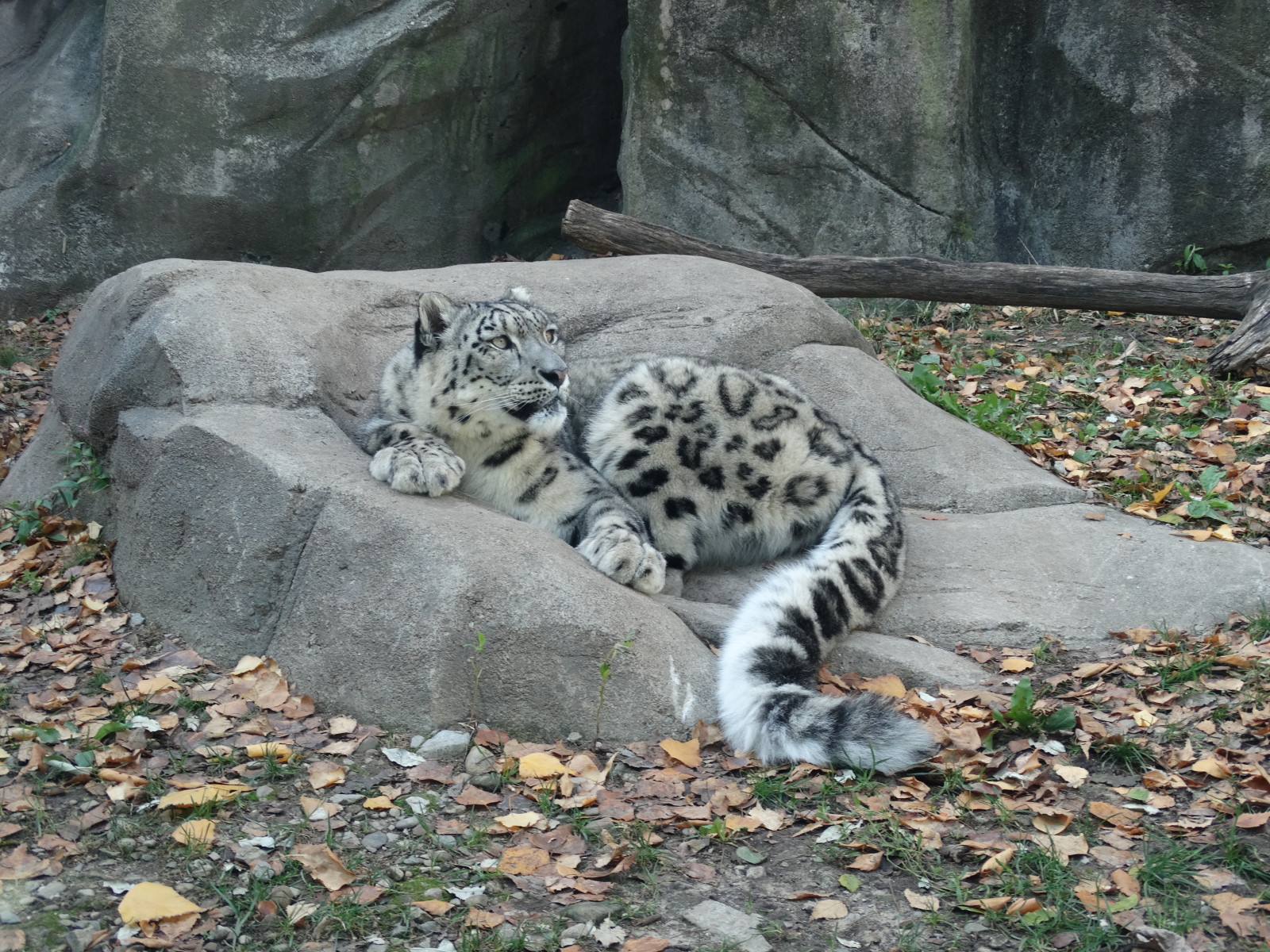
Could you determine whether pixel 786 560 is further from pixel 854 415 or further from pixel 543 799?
pixel 543 799

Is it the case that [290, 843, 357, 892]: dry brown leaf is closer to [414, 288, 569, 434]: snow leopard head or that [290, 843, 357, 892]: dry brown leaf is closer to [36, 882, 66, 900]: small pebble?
[36, 882, 66, 900]: small pebble

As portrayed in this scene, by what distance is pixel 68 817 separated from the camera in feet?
10.8

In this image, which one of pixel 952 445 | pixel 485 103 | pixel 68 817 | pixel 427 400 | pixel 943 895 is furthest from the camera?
pixel 485 103

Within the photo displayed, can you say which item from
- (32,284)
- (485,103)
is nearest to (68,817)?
(32,284)

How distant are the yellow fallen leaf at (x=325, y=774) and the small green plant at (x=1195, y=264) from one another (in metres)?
7.28

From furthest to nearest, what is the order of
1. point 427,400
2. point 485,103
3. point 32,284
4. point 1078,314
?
1. point 485,103
2. point 32,284
3. point 1078,314
4. point 427,400

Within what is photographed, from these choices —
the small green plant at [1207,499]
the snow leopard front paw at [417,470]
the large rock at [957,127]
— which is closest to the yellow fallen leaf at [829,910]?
the snow leopard front paw at [417,470]

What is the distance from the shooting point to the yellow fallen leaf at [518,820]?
3373 millimetres

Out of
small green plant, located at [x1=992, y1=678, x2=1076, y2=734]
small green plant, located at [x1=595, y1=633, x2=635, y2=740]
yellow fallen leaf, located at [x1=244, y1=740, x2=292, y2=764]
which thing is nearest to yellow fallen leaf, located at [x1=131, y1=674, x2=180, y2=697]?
yellow fallen leaf, located at [x1=244, y1=740, x2=292, y2=764]

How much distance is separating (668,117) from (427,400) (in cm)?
514

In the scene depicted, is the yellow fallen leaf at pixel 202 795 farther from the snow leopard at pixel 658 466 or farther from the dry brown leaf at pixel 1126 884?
the dry brown leaf at pixel 1126 884

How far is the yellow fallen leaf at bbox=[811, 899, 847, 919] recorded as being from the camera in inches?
118

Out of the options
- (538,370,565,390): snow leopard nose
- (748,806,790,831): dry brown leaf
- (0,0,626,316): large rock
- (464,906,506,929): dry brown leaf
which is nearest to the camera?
(464,906,506,929): dry brown leaf

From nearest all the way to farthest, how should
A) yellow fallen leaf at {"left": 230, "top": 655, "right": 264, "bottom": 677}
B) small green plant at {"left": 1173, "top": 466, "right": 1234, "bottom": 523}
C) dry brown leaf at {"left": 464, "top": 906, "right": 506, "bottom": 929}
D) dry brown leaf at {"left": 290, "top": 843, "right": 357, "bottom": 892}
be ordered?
dry brown leaf at {"left": 464, "top": 906, "right": 506, "bottom": 929} → dry brown leaf at {"left": 290, "top": 843, "right": 357, "bottom": 892} → yellow fallen leaf at {"left": 230, "top": 655, "right": 264, "bottom": 677} → small green plant at {"left": 1173, "top": 466, "right": 1234, "bottom": 523}
